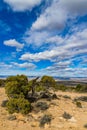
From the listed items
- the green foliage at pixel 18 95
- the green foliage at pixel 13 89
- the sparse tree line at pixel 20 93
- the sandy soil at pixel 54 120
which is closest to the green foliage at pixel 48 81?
the sparse tree line at pixel 20 93

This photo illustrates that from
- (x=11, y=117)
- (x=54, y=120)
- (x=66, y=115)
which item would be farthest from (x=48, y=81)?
(x=11, y=117)

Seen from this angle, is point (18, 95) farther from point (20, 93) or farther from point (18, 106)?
point (18, 106)

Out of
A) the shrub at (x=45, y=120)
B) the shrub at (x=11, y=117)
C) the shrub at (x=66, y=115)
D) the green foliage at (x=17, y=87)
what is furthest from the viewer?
the green foliage at (x=17, y=87)

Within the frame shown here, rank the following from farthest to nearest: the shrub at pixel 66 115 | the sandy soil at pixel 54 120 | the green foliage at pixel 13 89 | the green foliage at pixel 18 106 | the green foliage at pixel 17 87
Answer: the green foliage at pixel 17 87 → the green foliage at pixel 13 89 → the green foliage at pixel 18 106 → the shrub at pixel 66 115 → the sandy soil at pixel 54 120

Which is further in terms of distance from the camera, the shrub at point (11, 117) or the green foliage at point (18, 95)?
the green foliage at point (18, 95)

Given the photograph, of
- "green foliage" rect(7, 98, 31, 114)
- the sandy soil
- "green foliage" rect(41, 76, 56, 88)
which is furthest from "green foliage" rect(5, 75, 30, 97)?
"green foliage" rect(41, 76, 56, 88)

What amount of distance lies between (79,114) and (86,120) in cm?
228

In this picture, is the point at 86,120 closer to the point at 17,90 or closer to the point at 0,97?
the point at 17,90

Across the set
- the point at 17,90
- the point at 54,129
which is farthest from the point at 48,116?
the point at 17,90

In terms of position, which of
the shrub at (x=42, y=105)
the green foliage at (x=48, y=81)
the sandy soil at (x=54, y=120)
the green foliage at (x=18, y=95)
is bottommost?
the sandy soil at (x=54, y=120)

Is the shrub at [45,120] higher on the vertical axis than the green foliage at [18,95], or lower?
lower

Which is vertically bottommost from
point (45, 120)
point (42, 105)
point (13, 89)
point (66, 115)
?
point (45, 120)

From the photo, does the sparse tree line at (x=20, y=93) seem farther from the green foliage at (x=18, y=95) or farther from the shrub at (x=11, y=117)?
the shrub at (x=11, y=117)

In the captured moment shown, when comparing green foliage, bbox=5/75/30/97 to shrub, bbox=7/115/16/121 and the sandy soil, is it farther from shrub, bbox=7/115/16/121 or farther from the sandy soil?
shrub, bbox=7/115/16/121
